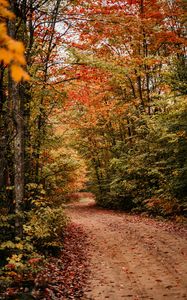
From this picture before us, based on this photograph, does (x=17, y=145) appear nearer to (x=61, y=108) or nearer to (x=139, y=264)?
(x=139, y=264)

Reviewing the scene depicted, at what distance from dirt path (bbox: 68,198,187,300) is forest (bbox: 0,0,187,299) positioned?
149cm

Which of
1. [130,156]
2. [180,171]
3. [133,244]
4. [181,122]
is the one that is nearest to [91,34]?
[181,122]

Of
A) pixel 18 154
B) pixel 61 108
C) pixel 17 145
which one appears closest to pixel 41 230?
pixel 18 154

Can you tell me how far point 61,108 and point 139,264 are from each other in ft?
29.7

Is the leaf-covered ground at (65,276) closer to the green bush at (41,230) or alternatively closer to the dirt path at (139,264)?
the dirt path at (139,264)

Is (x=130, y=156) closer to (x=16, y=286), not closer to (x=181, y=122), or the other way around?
(x=181, y=122)

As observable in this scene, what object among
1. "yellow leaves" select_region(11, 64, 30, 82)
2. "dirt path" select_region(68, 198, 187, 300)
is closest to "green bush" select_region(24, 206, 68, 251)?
"dirt path" select_region(68, 198, 187, 300)

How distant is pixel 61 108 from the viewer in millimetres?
16422

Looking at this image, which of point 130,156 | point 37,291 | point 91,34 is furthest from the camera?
point 130,156

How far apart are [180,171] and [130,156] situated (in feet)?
23.2

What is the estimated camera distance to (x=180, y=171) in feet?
49.1

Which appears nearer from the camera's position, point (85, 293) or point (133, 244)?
point (85, 293)

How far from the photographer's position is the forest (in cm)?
862

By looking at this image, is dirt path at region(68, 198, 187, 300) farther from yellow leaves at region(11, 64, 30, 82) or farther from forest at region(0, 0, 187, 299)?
yellow leaves at region(11, 64, 30, 82)
